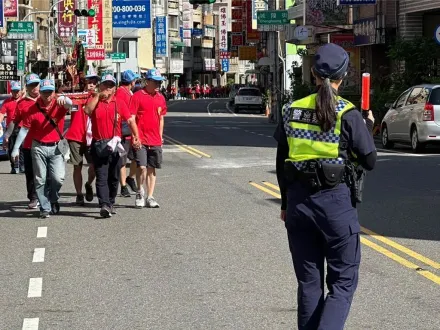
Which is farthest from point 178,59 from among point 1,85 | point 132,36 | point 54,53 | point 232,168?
point 232,168

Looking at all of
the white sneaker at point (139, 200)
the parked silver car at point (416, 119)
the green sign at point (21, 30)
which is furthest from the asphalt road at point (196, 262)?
the green sign at point (21, 30)

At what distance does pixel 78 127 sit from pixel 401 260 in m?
6.63

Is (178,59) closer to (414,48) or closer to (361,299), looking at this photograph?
(414,48)

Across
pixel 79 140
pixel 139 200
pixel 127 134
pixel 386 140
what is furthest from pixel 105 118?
pixel 386 140

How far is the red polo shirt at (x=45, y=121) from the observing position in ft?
48.8

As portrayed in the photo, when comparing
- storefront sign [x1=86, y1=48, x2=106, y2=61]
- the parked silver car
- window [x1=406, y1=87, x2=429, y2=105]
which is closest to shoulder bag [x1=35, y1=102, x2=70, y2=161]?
the parked silver car

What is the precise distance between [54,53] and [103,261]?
242 feet

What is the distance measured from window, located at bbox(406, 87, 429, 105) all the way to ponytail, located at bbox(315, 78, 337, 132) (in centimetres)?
2151

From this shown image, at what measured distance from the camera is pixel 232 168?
22.9m

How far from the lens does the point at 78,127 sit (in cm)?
1641

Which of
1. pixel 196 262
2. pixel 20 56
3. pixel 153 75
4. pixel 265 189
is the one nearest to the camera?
pixel 196 262

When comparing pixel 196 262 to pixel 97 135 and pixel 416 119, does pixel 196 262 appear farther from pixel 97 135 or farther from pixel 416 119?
pixel 416 119

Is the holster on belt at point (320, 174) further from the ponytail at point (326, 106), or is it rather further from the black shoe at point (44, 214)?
the black shoe at point (44, 214)

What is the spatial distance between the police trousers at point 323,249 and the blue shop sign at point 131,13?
5819cm
